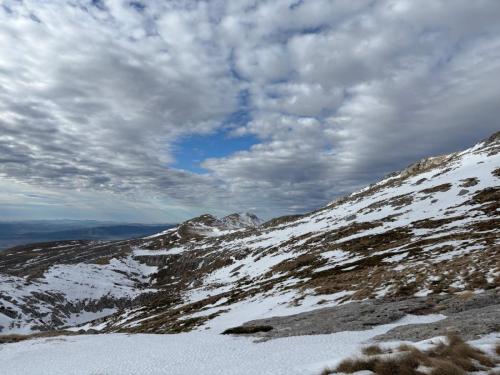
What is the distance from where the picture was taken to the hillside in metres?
18.5

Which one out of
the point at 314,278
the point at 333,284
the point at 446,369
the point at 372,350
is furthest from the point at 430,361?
the point at 314,278

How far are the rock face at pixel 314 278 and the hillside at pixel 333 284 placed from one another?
0.59 ft

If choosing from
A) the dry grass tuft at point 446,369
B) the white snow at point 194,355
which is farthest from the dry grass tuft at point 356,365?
the dry grass tuft at point 446,369

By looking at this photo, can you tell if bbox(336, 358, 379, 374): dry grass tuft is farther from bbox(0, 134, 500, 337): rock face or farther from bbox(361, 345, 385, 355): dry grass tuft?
bbox(0, 134, 500, 337): rock face

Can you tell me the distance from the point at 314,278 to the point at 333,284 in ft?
26.9

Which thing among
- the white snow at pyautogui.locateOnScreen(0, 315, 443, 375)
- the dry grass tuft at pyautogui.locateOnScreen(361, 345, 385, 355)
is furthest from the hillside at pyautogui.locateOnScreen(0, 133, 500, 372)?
the dry grass tuft at pyautogui.locateOnScreen(361, 345, 385, 355)

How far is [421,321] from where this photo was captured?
1659cm

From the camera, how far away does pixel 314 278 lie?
39.2 meters

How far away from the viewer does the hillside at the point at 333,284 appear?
1852cm

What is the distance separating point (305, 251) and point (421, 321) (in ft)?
170

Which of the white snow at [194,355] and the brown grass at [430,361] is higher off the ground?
the brown grass at [430,361]

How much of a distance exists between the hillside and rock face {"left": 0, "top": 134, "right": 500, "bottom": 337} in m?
0.18

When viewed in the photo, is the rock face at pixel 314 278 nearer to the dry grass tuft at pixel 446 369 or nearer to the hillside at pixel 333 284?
the hillside at pixel 333 284

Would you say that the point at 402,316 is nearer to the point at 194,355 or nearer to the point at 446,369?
the point at 446,369
